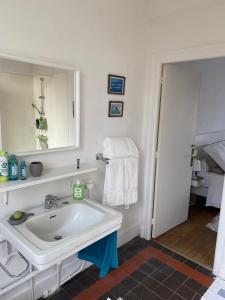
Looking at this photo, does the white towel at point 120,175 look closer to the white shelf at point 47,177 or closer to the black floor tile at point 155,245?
the white shelf at point 47,177

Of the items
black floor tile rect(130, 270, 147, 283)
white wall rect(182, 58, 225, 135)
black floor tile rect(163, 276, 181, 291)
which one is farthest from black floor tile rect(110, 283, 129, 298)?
white wall rect(182, 58, 225, 135)

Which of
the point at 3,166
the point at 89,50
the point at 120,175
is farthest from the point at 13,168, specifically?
the point at 89,50

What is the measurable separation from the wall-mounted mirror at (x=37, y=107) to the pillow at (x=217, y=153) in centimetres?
249

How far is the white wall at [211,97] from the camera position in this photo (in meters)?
3.93

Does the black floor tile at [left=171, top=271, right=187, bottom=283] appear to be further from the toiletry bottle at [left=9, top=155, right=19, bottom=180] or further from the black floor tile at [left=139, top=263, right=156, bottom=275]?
the toiletry bottle at [left=9, top=155, right=19, bottom=180]

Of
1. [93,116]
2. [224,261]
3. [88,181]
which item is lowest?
[224,261]

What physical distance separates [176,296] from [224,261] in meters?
0.56

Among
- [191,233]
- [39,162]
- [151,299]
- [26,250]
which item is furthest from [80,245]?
[191,233]

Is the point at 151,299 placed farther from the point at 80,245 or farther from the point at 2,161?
the point at 2,161

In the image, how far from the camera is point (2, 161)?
1435mm

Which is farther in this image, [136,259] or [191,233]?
[191,233]

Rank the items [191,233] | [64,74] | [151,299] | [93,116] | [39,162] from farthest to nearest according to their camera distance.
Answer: [191,233]
[93,116]
[151,299]
[64,74]
[39,162]

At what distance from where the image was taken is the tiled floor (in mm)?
1944

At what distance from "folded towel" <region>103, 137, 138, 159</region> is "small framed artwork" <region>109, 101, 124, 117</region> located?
24 centimetres
